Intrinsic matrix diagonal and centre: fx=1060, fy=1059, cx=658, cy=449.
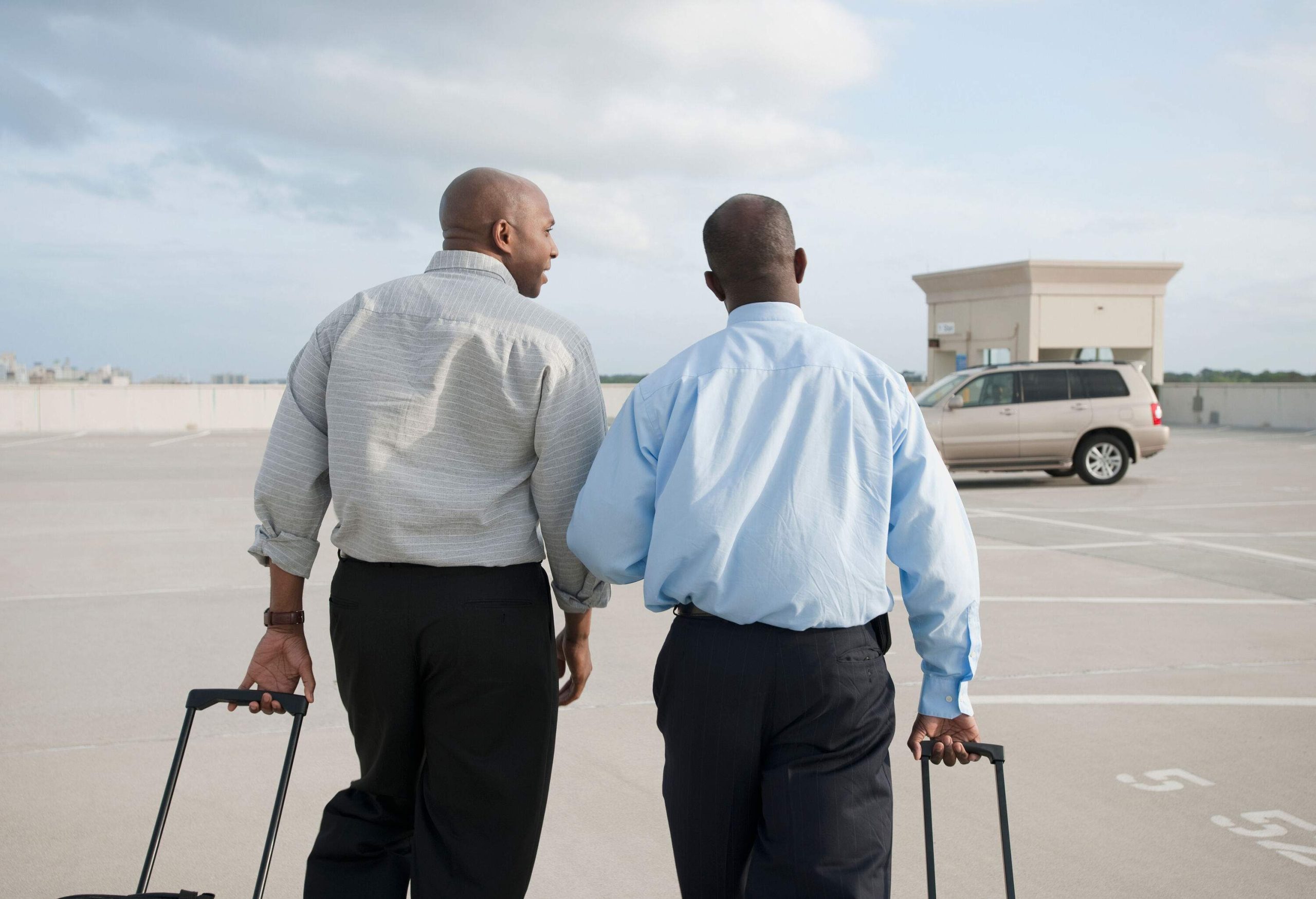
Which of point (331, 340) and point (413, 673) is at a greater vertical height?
point (331, 340)

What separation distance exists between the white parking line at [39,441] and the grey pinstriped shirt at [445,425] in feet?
75.8

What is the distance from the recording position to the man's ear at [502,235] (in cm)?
267

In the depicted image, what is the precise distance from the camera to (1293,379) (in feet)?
129

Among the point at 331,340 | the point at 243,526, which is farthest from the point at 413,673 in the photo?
the point at 243,526

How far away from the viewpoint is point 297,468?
2609 mm

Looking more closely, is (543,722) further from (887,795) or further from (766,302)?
(766,302)

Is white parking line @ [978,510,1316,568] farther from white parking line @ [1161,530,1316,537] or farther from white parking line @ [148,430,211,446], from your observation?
white parking line @ [148,430,211,446]

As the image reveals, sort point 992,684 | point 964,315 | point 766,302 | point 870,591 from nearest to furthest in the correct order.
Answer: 1. point 870,591
2. point 766,302
3. point 992,684
4. point 964,315

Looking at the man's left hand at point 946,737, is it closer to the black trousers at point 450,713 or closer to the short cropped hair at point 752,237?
the black trousers at point 450,713

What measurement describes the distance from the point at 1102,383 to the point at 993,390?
1622 mm

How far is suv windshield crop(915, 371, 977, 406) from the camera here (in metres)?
16.0

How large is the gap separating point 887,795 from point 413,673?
1103 millimetres

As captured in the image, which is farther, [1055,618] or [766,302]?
[1055,618]

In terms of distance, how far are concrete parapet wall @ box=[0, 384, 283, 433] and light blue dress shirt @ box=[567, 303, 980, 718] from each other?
1202 inches
